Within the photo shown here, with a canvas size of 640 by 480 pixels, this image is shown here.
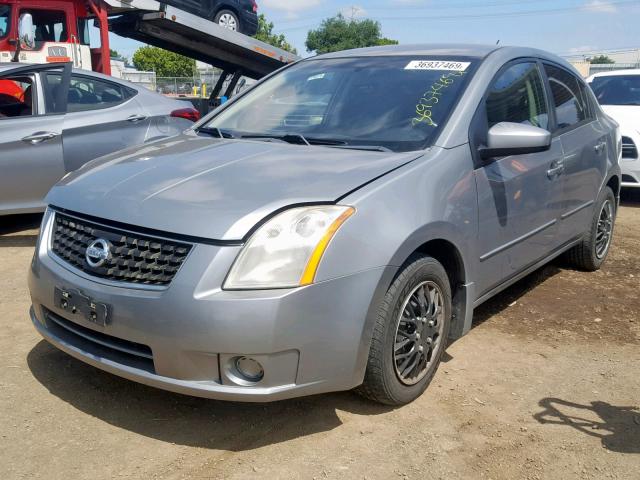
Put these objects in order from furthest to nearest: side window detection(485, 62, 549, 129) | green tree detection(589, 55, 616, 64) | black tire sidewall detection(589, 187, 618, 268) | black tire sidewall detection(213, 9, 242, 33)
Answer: green tree detection(589, 55, 616, 64) < black tire sidewall detection(213, 9, 242, 33) < black tire sidewall detection(589, 187, 618, 268) < side window detection(485, 62, 549, 129)

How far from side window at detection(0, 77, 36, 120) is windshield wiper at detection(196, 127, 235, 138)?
2.62 meters

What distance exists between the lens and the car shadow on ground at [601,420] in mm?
2887

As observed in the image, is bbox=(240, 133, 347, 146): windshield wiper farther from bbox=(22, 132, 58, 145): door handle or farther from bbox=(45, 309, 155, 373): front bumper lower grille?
bbox=(22, 132, 58, 145): door handle

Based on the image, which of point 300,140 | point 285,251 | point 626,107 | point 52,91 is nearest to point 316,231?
point 285,251

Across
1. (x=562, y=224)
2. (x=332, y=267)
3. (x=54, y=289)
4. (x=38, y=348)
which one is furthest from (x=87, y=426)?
(x=562, y=224)

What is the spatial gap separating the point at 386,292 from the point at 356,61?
1.83 meters

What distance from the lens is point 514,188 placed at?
367 centimetres

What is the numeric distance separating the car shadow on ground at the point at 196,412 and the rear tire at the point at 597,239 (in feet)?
8.84

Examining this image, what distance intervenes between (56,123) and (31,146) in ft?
1.00

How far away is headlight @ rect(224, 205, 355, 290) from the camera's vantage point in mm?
2529

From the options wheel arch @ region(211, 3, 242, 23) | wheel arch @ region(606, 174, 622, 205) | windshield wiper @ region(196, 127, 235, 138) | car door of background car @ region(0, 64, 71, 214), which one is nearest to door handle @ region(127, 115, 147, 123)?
car door of background car @ region(0, 64, 71, 214)

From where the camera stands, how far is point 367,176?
290 centimetres

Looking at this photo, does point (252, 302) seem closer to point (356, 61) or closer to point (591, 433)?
point (591, 433)

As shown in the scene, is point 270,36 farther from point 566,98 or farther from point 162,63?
point 566,98
